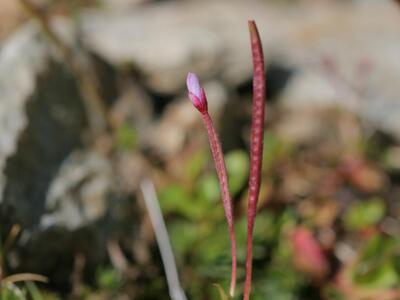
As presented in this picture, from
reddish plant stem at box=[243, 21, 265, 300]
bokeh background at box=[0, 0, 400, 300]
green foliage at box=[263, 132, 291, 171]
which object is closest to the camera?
reddish plant stem at box=[243, 21, 265, 300]

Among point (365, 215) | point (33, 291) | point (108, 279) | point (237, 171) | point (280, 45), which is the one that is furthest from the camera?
point (280, 45)

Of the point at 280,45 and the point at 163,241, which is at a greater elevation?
the point at 280,45

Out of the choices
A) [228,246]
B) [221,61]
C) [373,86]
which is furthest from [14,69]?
[373,86]

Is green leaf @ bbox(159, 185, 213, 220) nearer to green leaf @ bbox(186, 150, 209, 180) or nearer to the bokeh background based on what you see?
the bokeh background

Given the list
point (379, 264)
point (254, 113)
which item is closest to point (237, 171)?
point (379, 264)

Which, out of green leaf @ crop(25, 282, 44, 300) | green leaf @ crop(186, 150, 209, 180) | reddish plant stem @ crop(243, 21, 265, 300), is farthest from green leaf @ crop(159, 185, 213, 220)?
reddish plant stem @ crop(243, 21, 265, 300)

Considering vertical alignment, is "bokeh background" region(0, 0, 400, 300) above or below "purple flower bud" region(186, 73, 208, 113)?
below

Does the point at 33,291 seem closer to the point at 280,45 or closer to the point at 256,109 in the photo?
the point at 256,109
